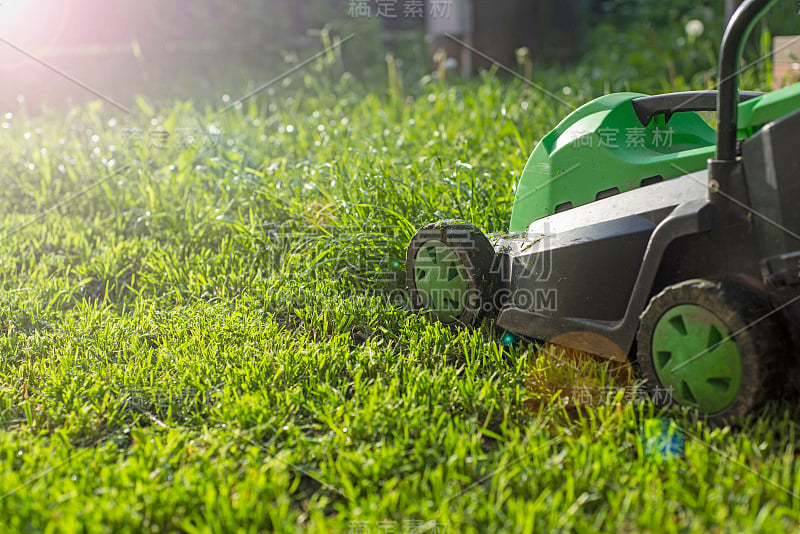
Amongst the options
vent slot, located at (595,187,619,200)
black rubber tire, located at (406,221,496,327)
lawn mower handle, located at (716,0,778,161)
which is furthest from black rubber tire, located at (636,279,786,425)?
black rubber tire, located at (406,221,496,327)

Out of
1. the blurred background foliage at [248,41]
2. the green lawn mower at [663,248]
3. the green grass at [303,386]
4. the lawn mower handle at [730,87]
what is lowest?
the green grass at [303,386]

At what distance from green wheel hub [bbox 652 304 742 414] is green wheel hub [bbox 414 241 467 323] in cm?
68

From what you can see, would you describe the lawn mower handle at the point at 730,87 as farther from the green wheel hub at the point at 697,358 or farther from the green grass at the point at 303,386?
the green grass at the point at 303,386

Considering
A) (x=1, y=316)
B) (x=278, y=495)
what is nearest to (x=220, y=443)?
(x=278, y=495)

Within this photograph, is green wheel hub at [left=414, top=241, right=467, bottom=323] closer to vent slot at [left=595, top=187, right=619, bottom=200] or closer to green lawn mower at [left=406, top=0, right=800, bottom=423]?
green lawn mower at [left=406, top=0, right=800, bottom=423]

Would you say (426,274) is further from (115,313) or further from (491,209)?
(115,313)

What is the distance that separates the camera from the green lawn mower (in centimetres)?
152

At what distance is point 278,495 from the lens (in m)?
1.50

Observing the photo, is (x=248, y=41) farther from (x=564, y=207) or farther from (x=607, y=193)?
(x=607, y=193)

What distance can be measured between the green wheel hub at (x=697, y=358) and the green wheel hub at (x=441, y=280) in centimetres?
68

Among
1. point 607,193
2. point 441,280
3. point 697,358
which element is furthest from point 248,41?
point 697,358

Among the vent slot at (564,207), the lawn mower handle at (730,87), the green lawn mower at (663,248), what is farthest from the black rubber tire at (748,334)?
the vent slot at (564,207)

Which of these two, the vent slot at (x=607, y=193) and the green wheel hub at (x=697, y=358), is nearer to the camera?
the green wheel hub at (x=697, y=358)

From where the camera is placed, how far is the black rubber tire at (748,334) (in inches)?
59.1
